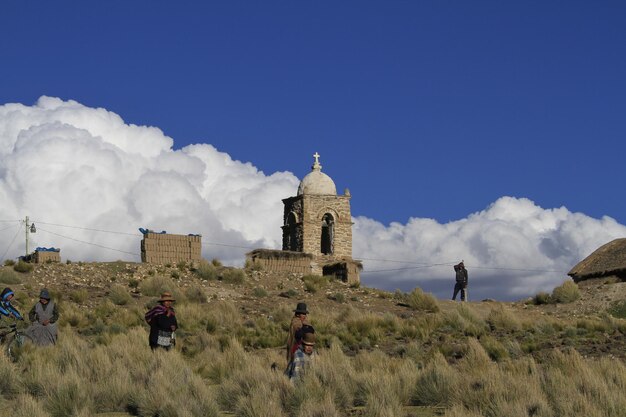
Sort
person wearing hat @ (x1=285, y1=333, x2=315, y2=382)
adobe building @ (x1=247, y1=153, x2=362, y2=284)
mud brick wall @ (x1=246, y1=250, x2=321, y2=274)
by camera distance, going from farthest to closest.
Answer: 1. adobe building @ (x1=247, y1=153, x2=362, y2=284)
2. mud brick wall @ (x1=246, y1=250, x2=321, y2=274)
3. person wearing hat @ (x1=285, y1=333, x2=315, y2=382)

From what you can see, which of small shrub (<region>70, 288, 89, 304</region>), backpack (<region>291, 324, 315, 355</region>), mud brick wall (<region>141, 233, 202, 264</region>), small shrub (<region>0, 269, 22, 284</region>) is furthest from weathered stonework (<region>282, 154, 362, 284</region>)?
backpack (<region>291, 324, 315, 355</region>)

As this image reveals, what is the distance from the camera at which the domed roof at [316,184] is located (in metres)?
57.4

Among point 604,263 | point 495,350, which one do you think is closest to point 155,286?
point 495,350

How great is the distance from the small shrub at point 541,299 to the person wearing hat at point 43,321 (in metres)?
22.2

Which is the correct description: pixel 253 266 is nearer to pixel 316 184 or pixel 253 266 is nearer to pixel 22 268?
pixel 22 268

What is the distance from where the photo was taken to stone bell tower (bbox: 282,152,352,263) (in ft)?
184

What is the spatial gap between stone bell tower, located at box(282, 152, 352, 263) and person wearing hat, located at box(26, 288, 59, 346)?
3462 centimetres

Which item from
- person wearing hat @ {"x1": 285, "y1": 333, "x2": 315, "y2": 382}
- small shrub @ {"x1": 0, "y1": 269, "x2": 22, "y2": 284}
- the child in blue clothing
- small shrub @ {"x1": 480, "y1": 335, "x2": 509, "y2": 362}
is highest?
small shrub @ {"x1": 0, "y1": 269, "x2": 22, "y2": 284}

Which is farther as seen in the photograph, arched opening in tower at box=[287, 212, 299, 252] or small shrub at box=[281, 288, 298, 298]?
arched opening in tower at box=[287, 212, 299, 252]

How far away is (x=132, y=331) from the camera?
2417 cm

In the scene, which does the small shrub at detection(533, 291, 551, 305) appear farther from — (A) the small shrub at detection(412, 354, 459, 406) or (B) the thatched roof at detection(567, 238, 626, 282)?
(A) the small shrub at detection(412, 354, 459, 406)

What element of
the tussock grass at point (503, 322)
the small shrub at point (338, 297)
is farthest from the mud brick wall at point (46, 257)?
the tussock grass at point (503, 322)

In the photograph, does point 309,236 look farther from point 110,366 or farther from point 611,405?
point 611,405

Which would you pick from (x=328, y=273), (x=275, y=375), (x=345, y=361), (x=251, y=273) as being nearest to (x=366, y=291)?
(x=251, y=273)
